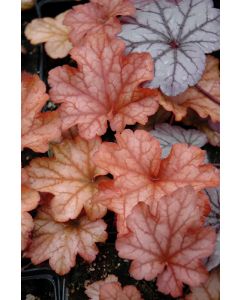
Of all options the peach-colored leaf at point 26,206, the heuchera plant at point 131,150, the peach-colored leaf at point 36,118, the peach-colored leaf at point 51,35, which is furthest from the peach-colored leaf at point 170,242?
the peach-colored leaf at point 51,35

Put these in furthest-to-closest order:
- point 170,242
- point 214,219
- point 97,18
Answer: point 97,18, point 214,219, point 170,242

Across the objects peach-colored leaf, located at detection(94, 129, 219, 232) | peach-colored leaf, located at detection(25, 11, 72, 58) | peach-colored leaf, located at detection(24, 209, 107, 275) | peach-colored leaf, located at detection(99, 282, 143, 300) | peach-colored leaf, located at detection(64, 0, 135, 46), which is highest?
peach-colored leaf, located at detection(64, 0, 135, 46)

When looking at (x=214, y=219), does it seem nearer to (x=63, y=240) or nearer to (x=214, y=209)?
(x=214, y=209)

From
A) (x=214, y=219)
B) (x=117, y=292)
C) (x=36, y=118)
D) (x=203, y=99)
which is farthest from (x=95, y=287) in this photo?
(x=203, y=99)

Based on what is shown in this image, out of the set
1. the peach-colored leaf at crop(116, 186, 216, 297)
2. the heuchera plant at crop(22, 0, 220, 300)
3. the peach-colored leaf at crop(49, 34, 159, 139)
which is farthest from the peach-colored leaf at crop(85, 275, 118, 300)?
the peach-colored leaf at crop(49, 34, 159, 139)

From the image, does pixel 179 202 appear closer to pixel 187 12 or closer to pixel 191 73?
pixel 191 73

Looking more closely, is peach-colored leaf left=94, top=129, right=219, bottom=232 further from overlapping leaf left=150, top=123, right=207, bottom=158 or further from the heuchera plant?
overlapping leaf left=150, top=123, right=207, bottom=158

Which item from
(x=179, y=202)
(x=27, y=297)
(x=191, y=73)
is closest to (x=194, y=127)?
(x=191, y=73)
